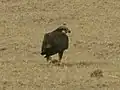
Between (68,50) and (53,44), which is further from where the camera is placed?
(68,50)

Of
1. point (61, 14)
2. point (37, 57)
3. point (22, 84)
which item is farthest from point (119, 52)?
point (61, 14)

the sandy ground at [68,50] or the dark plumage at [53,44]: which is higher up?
the dark plumage at [53,44]

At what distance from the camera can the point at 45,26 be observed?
18703 mm

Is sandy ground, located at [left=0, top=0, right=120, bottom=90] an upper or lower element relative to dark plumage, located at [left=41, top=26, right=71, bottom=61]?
lower

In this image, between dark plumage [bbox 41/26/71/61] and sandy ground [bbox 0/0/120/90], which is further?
dark plumage [bbox 41/26/71/61]

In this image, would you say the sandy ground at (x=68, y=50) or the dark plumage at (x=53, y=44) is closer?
the sandy ground at (x=68, y=50)

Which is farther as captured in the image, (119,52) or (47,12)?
(47,12)

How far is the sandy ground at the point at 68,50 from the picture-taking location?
10547 mm

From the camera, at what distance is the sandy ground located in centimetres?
1055

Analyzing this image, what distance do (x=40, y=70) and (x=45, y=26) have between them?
7138 millimetres

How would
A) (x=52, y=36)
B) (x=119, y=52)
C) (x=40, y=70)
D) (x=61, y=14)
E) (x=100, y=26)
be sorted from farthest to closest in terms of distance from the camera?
(x=61, y=14) < (x=100, y=26) < (x=119, y=52) < (x=52, y=36) < (x=40, y=70)

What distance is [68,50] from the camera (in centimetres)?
1527

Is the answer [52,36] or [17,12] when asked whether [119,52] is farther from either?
[17,12]

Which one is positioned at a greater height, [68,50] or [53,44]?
[53,44]
